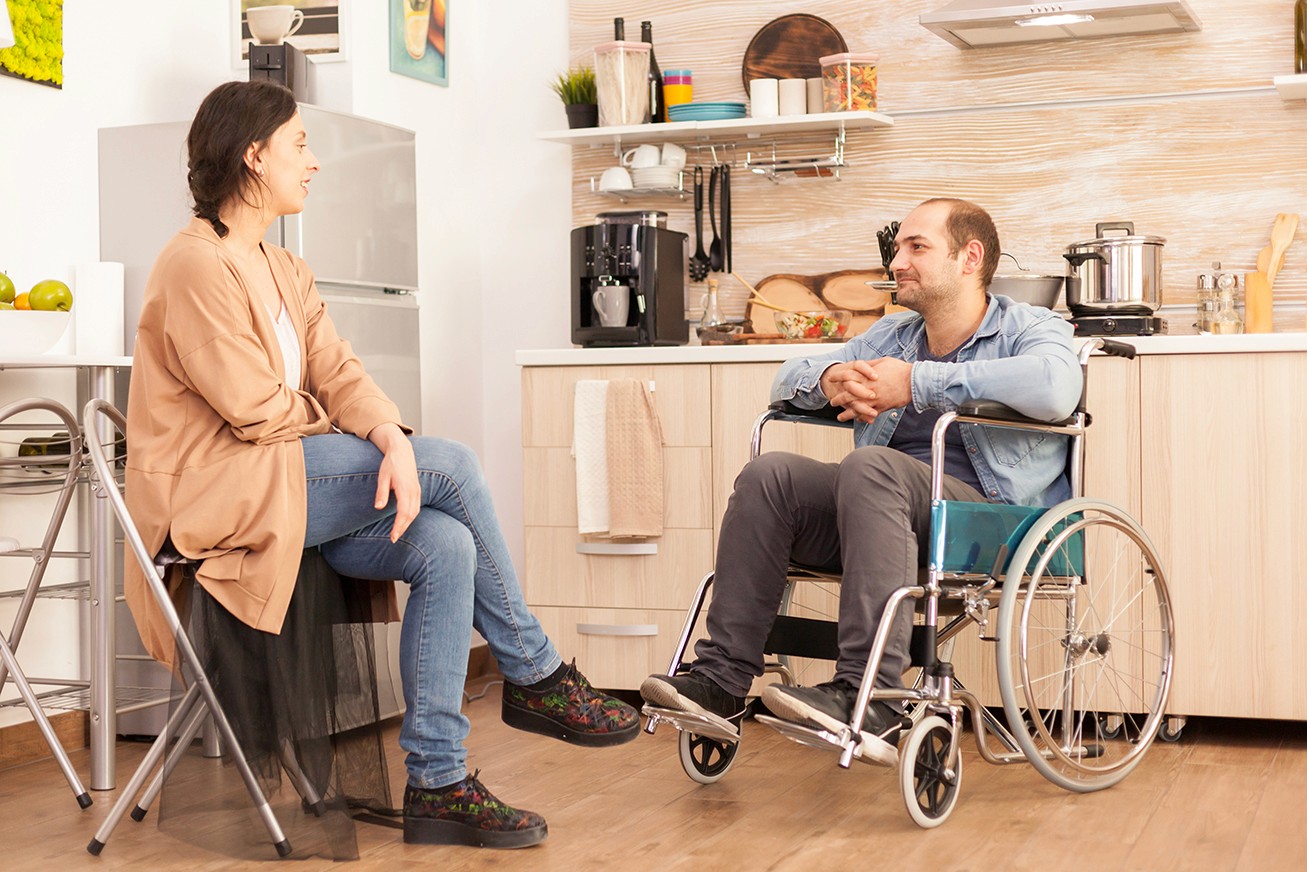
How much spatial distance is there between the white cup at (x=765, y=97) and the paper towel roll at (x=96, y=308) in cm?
163

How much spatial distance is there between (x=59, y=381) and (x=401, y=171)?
0.93m

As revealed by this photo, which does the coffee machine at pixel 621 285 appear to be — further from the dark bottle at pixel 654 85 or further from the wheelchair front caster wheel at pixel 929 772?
the wheelchair front caster wheel at pixel 929 772

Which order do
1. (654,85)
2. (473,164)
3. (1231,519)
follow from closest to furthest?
(1231,519) < (654,85) < (473,164)

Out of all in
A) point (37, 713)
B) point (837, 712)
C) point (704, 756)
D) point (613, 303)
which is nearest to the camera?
point (837, 712)

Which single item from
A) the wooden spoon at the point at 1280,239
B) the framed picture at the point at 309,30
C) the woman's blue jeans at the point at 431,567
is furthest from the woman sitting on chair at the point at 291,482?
the wooden spoon at the point at 1280,239

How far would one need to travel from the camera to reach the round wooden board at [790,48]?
3.94m

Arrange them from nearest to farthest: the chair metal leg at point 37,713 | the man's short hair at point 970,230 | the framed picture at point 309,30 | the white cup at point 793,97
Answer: the chair metal leg at point 37,713 → the man's short hair at point 970,230 → the framed picture at point 309,30 → the white cup at point 793,97

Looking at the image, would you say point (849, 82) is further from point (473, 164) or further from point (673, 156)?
point (473, 164)

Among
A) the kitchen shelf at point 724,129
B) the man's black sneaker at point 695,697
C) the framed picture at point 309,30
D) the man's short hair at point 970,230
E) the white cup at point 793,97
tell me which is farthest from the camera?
the white cup at point 793,97

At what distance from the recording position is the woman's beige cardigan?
2.25 m

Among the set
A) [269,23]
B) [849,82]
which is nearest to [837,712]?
[849,82]

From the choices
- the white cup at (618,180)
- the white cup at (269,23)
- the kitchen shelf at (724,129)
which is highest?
the white cup at (269,23)

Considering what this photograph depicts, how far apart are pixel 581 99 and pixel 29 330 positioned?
1704 millimetres

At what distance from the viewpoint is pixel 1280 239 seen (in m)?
→ 3.49
